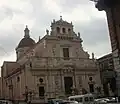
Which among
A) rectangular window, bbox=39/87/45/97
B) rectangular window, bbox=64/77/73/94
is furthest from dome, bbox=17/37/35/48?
rectangular window, bbox=39/87/45/97

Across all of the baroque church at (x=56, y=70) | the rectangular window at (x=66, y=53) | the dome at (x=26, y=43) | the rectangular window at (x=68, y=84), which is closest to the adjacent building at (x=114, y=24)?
the baroque church at (x=56, y=70)

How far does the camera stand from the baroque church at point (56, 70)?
46.1 m

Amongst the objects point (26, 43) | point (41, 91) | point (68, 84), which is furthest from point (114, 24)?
point (26, 43)

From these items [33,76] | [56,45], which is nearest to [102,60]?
[56,45]

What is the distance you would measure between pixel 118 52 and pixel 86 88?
31780mm

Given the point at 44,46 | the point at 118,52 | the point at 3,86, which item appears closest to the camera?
the point at 118,52

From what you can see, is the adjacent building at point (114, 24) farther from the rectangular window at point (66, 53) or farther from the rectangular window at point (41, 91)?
the rectangular window at point (66, 53)

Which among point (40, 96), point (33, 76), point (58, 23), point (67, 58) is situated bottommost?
point (40, 96)

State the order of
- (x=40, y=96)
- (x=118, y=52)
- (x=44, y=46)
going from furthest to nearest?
(x=44, y=46)
(x=40, y=96)
(x=118, y=52)

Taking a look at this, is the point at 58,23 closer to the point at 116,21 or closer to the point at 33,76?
the point at 33,76

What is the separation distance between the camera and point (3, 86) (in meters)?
59.0

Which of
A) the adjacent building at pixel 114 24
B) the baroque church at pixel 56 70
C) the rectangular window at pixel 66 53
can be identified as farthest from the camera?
the rectangular window at pixel 66 53

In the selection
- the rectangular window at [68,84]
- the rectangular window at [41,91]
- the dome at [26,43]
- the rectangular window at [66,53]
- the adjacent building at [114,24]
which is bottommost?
the rectangular window at [41,91]

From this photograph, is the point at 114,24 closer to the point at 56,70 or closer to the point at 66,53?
the point at 56,70
